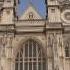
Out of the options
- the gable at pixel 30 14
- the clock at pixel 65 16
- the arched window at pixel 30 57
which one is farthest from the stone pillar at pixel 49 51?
the gable at pixel 30 14

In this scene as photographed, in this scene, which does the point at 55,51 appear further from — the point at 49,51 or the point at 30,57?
the point at 30,57

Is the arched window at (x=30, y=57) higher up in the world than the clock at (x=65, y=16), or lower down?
lower down

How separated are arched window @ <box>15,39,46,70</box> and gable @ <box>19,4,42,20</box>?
7.33 feet

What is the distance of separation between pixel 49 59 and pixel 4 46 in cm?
365

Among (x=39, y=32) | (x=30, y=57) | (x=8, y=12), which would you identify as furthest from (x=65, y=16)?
(x=8, y=12)

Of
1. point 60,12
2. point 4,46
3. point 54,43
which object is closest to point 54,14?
point 60,12

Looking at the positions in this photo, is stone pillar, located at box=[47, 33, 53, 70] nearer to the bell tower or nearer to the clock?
the clock

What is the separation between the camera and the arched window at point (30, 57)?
98.1ft

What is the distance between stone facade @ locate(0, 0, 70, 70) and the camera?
29484 millimetres

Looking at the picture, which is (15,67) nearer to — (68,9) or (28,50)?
(28,50)

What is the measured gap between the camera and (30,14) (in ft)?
104

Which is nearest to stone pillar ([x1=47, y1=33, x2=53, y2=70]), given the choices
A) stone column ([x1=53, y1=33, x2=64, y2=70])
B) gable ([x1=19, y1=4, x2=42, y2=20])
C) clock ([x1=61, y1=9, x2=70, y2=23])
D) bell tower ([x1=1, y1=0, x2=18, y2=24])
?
stone column ([x1=53, y1=33, x2=64, y2=70])

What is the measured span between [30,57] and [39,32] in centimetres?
215

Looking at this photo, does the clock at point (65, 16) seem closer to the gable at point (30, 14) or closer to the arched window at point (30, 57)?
the gable at point (30, 14)
